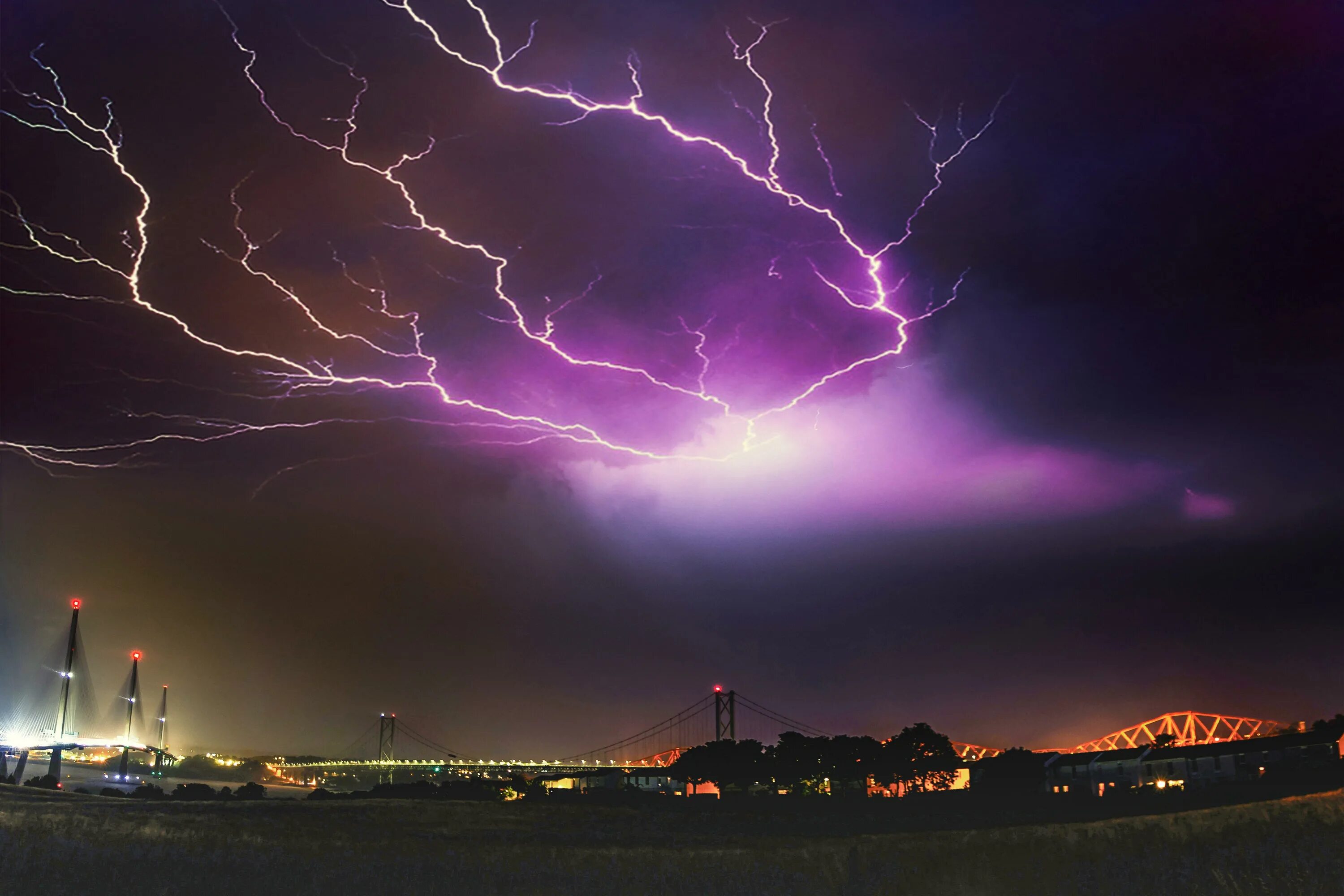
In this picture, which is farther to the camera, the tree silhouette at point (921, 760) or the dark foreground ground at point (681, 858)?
the tree silhouette at point (921, 760)

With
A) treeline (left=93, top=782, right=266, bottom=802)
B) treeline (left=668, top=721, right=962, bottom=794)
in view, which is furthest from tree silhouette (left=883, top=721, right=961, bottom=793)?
treeline (left=93, top=782, right=266, bottom=802)

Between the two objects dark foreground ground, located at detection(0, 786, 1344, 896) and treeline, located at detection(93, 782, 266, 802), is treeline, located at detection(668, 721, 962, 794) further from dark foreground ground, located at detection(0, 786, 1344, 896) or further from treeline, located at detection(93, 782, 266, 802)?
dark foreground ground, located at detection(0, 786, 1344, 896)

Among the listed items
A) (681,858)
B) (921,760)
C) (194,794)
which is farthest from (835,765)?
(681,858)

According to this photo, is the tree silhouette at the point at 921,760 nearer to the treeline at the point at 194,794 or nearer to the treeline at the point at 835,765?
the treeline at the point at 835,765

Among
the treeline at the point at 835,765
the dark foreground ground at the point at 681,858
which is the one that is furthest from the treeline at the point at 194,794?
the treeline at the point at 835,765

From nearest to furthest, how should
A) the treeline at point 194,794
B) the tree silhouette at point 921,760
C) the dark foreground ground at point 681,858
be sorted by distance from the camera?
the dark foreground ground at point 681,858, the treeline at point 194,794, the tree silhouette at point 921,760

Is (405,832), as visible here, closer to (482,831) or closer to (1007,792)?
(482,831)
